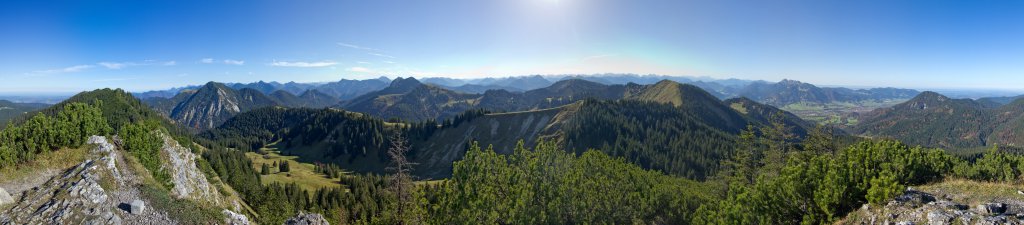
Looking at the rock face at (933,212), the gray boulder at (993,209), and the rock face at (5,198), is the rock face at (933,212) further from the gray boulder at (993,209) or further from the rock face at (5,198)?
the rock face at (5,198)

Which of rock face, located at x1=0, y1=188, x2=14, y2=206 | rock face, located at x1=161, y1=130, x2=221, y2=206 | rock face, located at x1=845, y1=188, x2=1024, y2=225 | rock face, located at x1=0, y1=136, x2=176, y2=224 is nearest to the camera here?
rock face, located at x1=845, y1=188, x2=1024, y2=225

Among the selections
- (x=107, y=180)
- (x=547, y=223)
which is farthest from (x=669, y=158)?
(x=107, y=180)

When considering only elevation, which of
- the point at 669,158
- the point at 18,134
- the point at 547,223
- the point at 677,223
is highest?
the point at 18,134

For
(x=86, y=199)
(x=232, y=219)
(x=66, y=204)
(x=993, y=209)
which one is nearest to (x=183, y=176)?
(x=232, y=219)

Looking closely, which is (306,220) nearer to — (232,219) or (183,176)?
(232,219)

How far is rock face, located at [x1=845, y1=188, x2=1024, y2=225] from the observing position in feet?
67.7

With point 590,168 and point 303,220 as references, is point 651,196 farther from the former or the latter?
point 303,220

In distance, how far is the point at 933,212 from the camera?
21953mm

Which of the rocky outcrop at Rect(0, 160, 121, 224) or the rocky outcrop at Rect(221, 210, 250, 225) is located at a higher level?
the rocky outcrop at Rect(0, 160, 121, 224)

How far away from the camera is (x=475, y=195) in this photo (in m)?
34.7

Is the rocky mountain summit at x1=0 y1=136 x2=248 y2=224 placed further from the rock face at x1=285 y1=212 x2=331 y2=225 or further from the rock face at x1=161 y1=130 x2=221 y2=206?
the rock face at x1=161 y1=130 x2=221 y2=206

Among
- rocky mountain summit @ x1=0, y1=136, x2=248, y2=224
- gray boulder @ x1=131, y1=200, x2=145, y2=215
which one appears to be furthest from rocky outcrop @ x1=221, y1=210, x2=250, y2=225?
gray boulder @ x1=131, y1=200, x2=145, y2=215

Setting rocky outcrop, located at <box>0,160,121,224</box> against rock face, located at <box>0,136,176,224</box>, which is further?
rock face, located at <box>0,136,176,224</box>

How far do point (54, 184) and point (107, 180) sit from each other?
2.87 meters
